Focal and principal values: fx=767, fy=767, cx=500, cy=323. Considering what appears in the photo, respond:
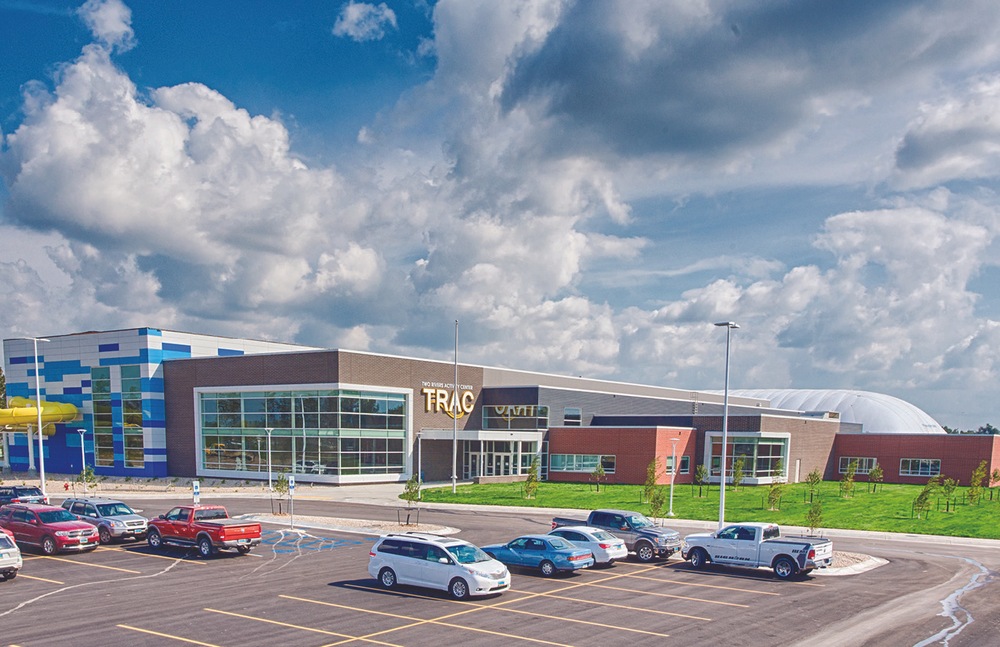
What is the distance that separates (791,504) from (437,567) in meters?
34.2

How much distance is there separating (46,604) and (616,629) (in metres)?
15.5

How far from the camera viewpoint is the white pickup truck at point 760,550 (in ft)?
85.3

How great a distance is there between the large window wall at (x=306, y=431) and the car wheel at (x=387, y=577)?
1541 inches

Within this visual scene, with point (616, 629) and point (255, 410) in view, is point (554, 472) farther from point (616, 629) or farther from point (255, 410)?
point (616, 629)

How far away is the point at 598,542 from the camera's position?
27797mm

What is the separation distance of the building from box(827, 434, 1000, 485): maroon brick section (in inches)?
4.8

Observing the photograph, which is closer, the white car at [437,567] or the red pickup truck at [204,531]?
the white car at [437,567]

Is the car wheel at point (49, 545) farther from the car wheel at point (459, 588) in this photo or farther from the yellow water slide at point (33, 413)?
the yellow water slide at point (33, 413)

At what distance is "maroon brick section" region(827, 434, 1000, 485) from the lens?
70.8m

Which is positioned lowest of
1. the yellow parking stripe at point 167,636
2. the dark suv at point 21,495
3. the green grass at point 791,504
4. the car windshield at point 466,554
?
the green grass at point 791,504

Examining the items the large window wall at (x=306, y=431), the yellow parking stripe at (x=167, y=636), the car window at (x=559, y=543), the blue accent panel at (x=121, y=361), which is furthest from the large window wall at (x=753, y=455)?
the yellow parking stripe at (x=167, y=636)

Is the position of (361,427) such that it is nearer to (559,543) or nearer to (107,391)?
(107,391)

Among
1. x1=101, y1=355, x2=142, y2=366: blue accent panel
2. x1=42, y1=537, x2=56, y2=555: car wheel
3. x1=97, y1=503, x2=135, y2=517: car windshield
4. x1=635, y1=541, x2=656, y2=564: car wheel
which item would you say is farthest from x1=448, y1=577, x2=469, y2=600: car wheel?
x1=101, y1=355, x2=142, y2=366: blue accent panel

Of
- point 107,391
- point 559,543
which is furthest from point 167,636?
point 107,391
